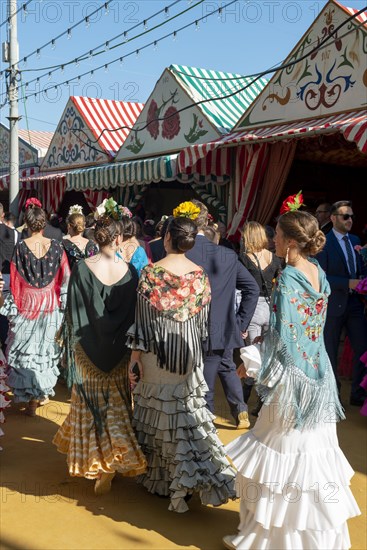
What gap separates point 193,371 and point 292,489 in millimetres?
978

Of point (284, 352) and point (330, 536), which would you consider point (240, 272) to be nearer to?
point (284, 352)

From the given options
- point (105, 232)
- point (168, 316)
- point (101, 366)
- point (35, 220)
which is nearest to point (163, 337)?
point (168, 316)

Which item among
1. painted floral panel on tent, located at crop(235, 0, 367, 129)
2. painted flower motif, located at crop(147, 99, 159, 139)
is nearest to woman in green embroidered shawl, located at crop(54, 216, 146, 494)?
painted floral panel on tent, located at crop(235, 0, 367, 129)

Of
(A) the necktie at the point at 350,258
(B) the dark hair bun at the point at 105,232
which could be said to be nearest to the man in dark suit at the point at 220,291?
(B) the dark hair bun at the point at 105,232

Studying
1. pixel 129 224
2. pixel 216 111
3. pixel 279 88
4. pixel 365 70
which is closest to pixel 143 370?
pixel 129 224

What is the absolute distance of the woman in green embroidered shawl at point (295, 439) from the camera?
2.86 metres

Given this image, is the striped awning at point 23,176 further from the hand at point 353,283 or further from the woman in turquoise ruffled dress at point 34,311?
the hand at point 353,283

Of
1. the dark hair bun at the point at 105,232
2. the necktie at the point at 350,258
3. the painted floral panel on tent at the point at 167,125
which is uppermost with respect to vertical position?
the painted floral panel on tent at the point at 167,125

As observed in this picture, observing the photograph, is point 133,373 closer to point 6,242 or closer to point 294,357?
point 294,357

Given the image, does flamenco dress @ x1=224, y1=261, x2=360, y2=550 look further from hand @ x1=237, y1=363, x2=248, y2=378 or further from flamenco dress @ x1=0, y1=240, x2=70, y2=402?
flamenco dress @ x1=0, y1=240, x2=70, y2=402

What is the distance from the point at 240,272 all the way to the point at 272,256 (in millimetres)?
1137

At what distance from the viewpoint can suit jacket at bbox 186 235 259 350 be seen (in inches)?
170

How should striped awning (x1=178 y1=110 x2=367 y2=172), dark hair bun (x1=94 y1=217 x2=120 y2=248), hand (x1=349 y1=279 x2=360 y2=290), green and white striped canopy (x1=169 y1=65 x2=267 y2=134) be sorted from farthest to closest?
green and white striped canopy (x1=169 y1=65 x2=267 y2=134) < striped awning (x1=178 y1=110 x2=367 y2=172) < hand (x1=349 y1=279 x2=360 y2=290) < dark hair bun (x1=94 y1=217 x2=120 y2=248)

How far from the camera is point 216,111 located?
991cm
